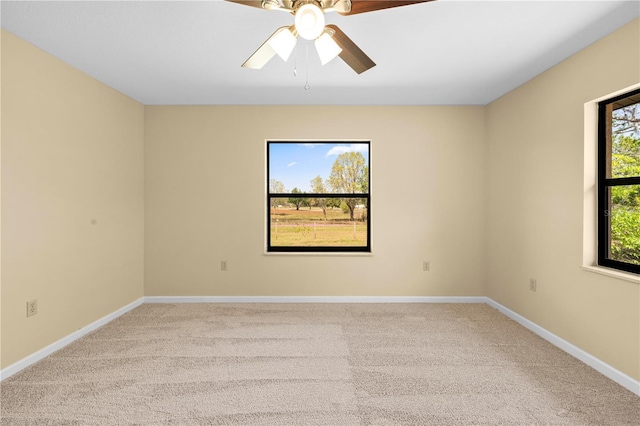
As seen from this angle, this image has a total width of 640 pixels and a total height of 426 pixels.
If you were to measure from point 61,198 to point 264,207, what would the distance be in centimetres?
195

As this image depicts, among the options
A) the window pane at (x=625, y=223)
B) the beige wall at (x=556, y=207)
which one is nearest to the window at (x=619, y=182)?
the window pane at (x=625, y=223)

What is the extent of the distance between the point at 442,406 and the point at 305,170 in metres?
2.96

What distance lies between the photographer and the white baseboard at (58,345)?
2355mm

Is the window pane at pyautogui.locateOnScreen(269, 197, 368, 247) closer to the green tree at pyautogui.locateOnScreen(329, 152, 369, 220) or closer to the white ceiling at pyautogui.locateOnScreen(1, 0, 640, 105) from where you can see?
the green tree at pyautogui.locateOnScreen(329, 152, 369, 220)

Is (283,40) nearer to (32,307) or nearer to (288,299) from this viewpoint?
(32,307)

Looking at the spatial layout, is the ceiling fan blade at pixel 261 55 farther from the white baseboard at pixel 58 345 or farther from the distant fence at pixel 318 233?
the white baseboard at pixel 58 345

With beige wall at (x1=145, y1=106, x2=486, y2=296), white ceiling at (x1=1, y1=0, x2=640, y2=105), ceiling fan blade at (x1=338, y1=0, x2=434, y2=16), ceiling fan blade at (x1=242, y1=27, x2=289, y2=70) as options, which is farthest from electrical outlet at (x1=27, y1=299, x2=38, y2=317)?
ceiling fan blade at (x1=338, y1=0, x2=434, y2=16)

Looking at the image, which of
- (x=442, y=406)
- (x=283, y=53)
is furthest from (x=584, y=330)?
(x=283, y=53)

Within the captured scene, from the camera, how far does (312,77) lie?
3145mm

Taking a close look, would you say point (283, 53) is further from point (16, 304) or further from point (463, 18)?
point (16, 304)

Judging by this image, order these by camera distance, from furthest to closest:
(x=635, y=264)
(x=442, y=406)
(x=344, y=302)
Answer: (x=344, y=302)
(x=635, y=264)
(x=442, y=406)

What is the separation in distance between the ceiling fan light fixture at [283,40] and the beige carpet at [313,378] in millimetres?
2024

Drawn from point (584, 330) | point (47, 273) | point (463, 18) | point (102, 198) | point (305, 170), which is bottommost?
point (584, 330)

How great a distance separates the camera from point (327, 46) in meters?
1.77
